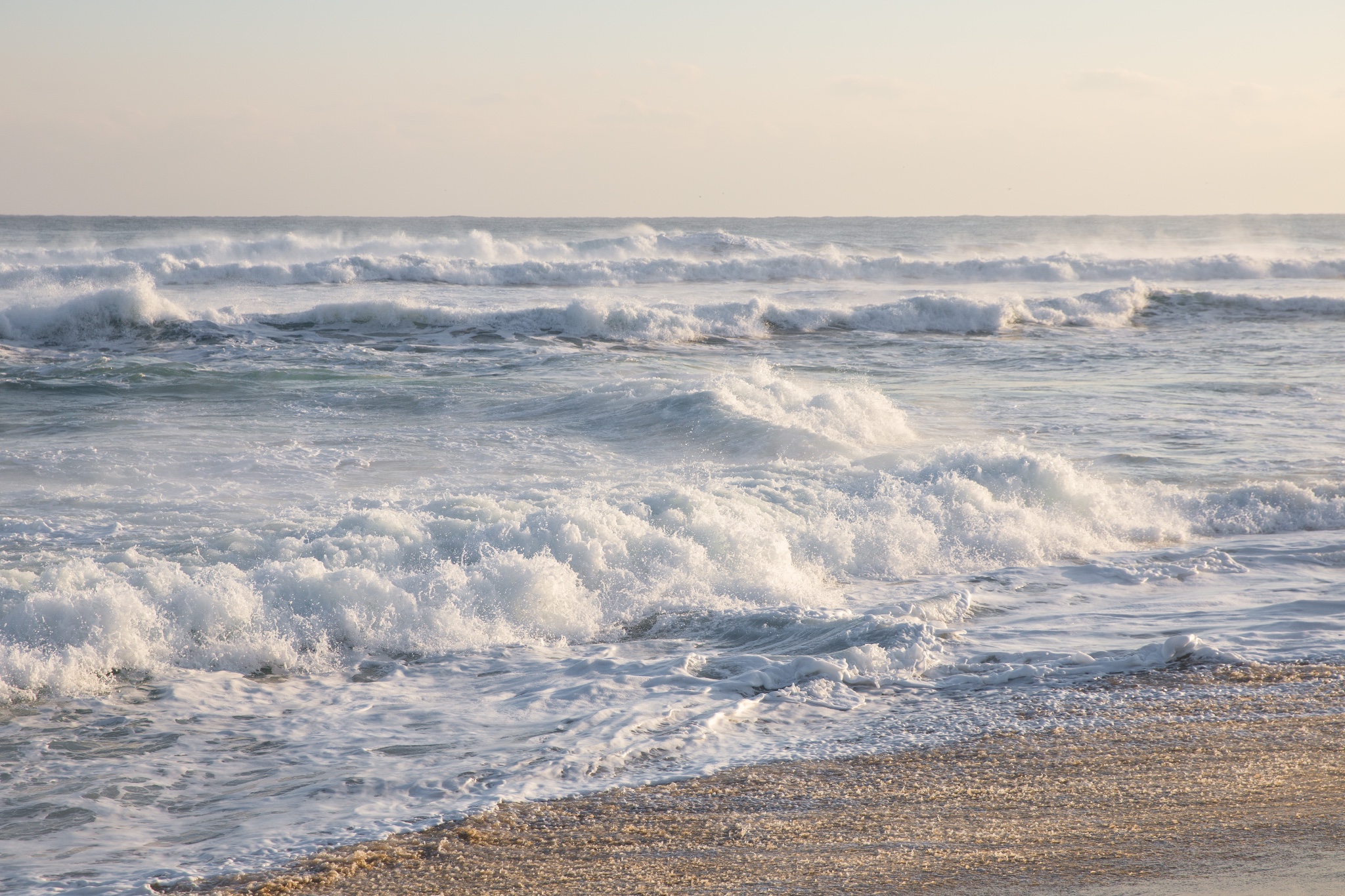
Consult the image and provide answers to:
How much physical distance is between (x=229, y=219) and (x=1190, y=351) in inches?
3520

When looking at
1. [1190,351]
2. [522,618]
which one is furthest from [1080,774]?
[1190,351]

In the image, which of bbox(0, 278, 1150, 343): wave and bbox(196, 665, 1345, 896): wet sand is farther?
bbox(0, 278, 1150, 343): wave

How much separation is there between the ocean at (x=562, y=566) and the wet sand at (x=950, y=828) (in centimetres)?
19

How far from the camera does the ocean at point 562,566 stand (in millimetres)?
3730

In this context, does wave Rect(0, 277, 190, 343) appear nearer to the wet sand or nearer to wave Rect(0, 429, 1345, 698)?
wave Rect(0, 429, 1345, 698)

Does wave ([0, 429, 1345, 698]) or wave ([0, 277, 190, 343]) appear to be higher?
wave ([0, 277, 190, 343])

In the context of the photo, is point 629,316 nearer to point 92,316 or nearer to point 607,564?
point 92,316

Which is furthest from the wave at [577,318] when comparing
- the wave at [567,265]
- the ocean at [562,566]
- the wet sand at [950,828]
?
the wet sand at [950,828]

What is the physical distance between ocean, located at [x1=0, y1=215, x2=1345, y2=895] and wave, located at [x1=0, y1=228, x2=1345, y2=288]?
36.8ft

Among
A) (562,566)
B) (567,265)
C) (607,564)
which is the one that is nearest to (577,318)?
(567,265)

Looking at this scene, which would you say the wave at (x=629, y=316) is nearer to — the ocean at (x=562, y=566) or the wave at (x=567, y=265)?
the ocean at (x=562, y=566)

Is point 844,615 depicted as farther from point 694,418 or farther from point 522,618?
point 694,418

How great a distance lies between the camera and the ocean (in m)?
3.73

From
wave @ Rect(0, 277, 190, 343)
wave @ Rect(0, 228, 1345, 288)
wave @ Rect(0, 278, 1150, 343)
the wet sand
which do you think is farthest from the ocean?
wave @ Rect(0, 228, 1345, 288)
